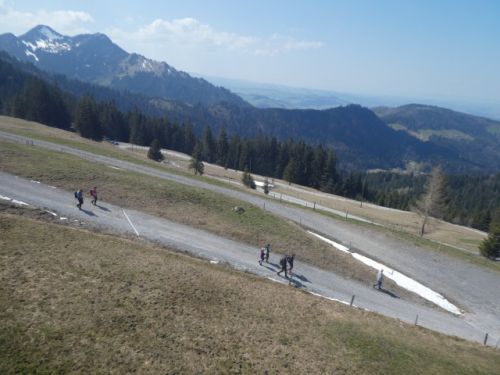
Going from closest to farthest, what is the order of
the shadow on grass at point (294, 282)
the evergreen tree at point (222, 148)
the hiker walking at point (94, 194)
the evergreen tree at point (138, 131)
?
the shadow on grass at point (294, 282) < the hiker walking at point (94, 194) < the evergreen tree at point (138, 131) < the evergreen tree at point (222, 148)

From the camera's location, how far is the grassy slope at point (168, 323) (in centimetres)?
1354

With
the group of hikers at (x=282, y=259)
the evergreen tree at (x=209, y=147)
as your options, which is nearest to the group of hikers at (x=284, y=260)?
the group of hikers at (x=282, y=259)

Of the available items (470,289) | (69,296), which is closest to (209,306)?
(69,296)

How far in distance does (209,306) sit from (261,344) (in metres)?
3.65

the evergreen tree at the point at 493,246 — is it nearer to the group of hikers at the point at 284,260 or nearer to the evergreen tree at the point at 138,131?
the group of hikers at the point at 284,260

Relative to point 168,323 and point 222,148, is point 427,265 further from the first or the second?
point 222,148

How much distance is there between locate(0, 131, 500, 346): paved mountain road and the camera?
26.9 m

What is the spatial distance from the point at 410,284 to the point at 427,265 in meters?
5.24

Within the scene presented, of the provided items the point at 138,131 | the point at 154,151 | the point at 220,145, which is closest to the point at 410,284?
the point at 154,151

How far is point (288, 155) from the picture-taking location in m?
121

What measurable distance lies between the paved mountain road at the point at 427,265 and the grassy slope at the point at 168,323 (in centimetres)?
748

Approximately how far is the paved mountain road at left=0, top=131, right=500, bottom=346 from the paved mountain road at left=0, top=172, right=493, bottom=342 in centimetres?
334

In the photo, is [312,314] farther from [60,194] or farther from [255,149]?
[255,149]

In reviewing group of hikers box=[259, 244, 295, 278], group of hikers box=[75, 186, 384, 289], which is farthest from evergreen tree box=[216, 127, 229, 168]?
group of hikers box=[259, 244, 295, 278]
